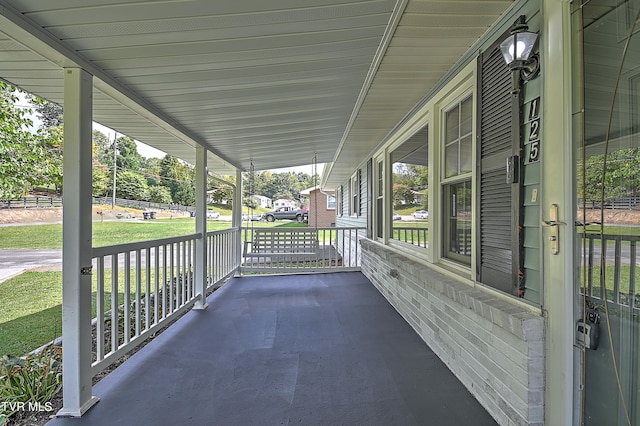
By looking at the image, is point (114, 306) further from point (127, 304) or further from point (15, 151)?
point (15, 151)

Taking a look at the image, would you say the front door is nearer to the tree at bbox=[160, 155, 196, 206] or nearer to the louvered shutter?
the louvered shutter

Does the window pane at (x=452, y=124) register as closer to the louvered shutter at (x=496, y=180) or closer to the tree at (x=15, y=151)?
the louvered shutter at (x=496, y=180)

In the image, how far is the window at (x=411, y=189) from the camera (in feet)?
11.3

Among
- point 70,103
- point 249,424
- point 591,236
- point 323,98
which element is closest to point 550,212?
point 591,236

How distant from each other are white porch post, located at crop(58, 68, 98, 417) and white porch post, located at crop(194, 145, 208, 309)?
2218mm

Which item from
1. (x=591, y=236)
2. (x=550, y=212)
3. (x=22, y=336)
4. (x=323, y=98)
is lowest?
(x=22, y=336)

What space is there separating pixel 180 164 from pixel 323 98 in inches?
212

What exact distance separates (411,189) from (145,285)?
328cm

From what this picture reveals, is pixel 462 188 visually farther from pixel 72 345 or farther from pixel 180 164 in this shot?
pixel 180 164

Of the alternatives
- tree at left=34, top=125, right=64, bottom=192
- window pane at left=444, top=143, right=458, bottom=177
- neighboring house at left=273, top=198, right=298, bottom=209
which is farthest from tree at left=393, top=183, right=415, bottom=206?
neighboring house at left=273, top=198, right=298, bottom=209

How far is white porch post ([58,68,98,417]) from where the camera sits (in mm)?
1931

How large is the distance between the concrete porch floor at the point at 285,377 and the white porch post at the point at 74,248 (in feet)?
0.69

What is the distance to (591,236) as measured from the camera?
1388mm

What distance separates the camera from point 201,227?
426cm
